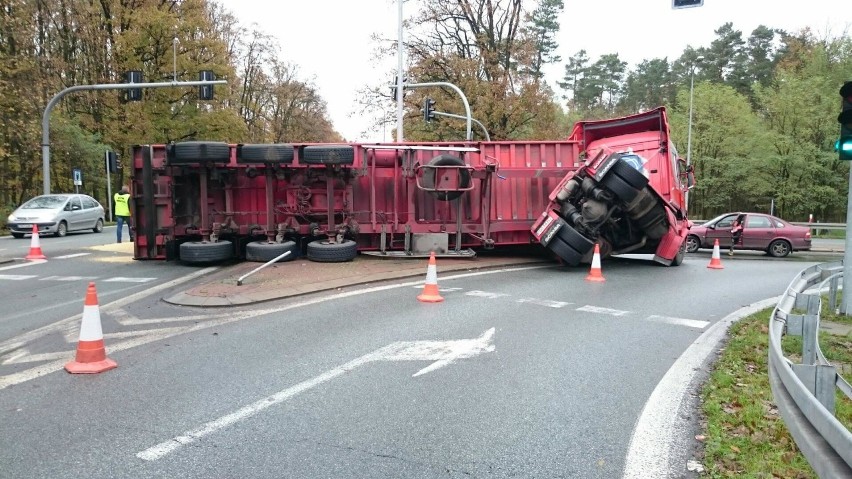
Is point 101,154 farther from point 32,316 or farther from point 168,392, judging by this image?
point 168,392

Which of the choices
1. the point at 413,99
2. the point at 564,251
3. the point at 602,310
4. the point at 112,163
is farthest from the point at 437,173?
the point at 413,99

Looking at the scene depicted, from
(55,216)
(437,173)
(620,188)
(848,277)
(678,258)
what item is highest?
(437,173)

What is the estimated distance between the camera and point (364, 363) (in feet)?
18.1

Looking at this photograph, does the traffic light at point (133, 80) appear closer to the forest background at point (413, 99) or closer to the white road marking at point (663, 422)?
the forest background at point (413, 99)

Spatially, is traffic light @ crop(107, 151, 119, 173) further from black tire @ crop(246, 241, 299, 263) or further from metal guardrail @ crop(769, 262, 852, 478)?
metal guardrail @ crop(769, 262, 852, 478)

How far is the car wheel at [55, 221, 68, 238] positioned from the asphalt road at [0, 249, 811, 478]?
1479 centimetres

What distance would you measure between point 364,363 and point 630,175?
24.2 feet

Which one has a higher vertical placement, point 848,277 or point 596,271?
point 848,277

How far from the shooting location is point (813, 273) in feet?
25.5

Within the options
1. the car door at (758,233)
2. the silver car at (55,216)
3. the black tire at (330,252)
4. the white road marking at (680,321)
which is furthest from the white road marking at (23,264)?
the car door at (758,233)

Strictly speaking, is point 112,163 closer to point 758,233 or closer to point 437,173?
point 437,173

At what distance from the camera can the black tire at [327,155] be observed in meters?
11.1

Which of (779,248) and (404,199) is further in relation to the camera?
(779,248)

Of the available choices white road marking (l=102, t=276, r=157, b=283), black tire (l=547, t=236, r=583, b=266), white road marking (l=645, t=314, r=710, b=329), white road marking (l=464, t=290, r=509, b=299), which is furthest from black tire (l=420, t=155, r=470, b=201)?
white road marking (l=102, t=276, r=157, b=283)
